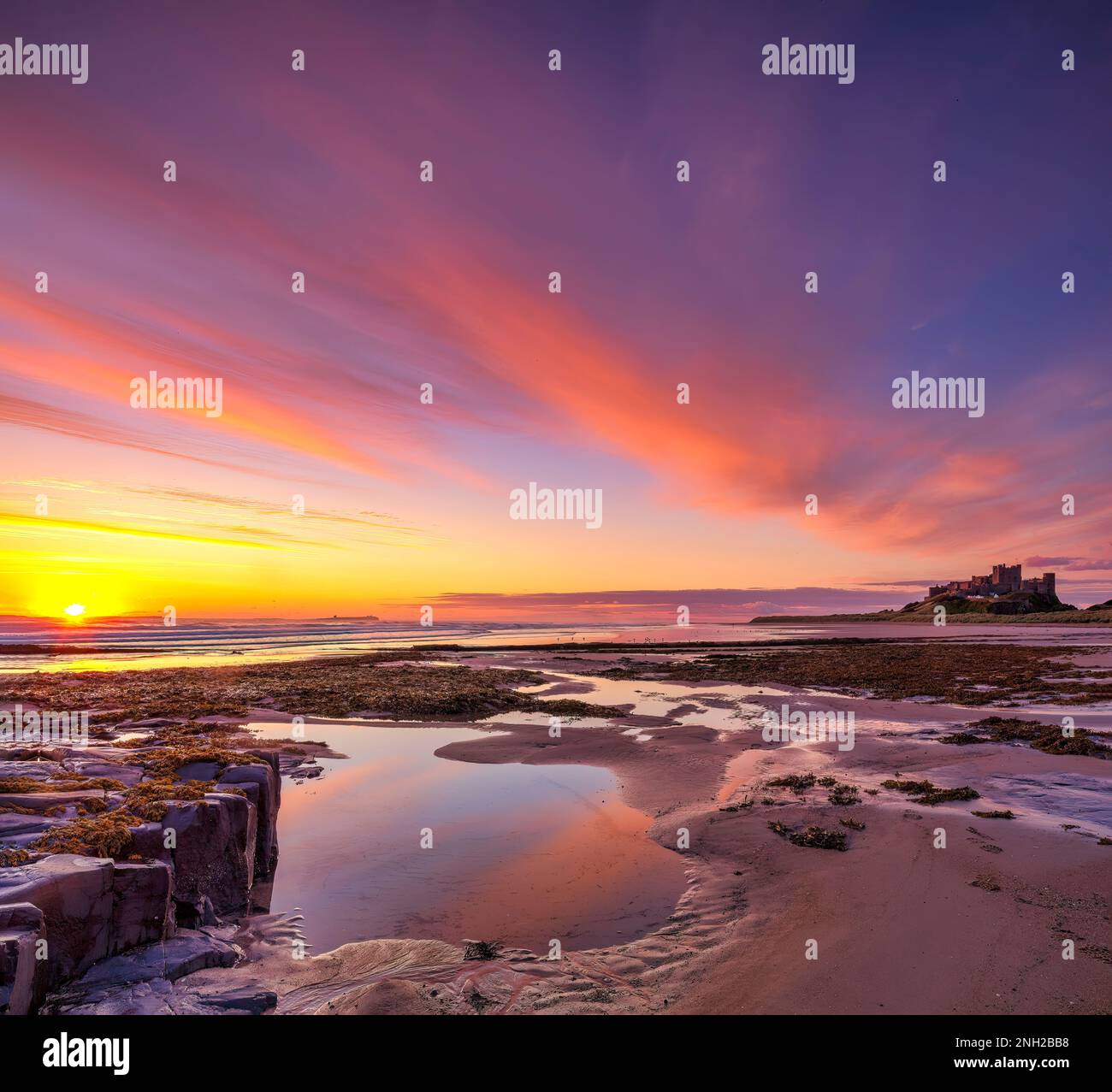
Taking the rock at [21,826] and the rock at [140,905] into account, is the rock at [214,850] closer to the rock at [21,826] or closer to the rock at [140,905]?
the rock at [140,905]

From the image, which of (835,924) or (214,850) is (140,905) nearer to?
(214,850)

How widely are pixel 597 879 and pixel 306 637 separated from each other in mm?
83573

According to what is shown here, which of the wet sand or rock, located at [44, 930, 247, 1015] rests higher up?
rock, located at [44, 930, 247, 1015]

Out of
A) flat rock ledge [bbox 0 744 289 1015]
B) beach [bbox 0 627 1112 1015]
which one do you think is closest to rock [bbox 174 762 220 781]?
beach [bbox 0 627 1112 1015]

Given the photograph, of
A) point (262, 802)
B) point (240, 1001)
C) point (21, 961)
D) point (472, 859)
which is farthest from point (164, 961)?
point (472, 859)

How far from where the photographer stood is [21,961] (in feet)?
14.7

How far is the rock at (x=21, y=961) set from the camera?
4.34m

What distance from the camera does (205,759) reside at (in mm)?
9914

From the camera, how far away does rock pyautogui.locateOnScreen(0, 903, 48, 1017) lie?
4.34m

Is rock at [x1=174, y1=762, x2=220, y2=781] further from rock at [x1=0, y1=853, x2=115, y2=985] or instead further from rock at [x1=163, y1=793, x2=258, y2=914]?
rock at [x1=0, y1=853, x2=115, y2=985]

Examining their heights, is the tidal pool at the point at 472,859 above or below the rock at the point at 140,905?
below

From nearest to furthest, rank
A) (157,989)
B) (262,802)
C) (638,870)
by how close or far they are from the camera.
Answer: (157,989) → (638,870) → (262,802)

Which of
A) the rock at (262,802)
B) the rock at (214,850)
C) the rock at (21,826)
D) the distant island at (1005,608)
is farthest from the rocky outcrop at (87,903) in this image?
the distant island at (1005,608)
